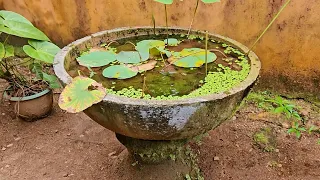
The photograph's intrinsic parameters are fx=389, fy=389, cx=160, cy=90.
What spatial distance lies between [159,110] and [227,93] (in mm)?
307

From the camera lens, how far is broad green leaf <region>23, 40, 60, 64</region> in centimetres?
245

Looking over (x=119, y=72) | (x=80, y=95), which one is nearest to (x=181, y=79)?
(x=119, y=72)

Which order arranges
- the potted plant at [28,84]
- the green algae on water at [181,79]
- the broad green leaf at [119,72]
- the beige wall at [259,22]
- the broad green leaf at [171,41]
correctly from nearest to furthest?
1. the green algae on water at [181,79]
2. the broad green leaf at [119,72]
3. the broad green leaf at [171,41]
4. the potted plant at [28,84]
5. the beige wall at [259,22]

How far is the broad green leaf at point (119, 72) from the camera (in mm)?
1870

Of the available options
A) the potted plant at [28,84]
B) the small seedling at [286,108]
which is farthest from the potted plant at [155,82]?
the small seedling at [286,108]

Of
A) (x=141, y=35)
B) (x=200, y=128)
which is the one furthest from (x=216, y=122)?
(x=141, y=35)

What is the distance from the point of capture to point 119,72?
188cm

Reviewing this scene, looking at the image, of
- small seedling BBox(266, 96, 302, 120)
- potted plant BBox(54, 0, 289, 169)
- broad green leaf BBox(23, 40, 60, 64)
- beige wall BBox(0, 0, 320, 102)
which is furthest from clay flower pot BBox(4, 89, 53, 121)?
small seedling BBox(266, 96, 302, 120)

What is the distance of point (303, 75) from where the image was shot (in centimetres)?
293

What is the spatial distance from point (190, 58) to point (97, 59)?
1.57 feet

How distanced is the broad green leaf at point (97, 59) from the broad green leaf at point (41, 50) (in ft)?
1.66

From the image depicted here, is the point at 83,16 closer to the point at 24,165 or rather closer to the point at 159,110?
the point at 24,165

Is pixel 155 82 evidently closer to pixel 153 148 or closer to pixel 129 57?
pixel 129 57

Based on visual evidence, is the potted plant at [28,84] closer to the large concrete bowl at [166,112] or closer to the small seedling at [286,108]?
the large concrete bowl at [166,112]
